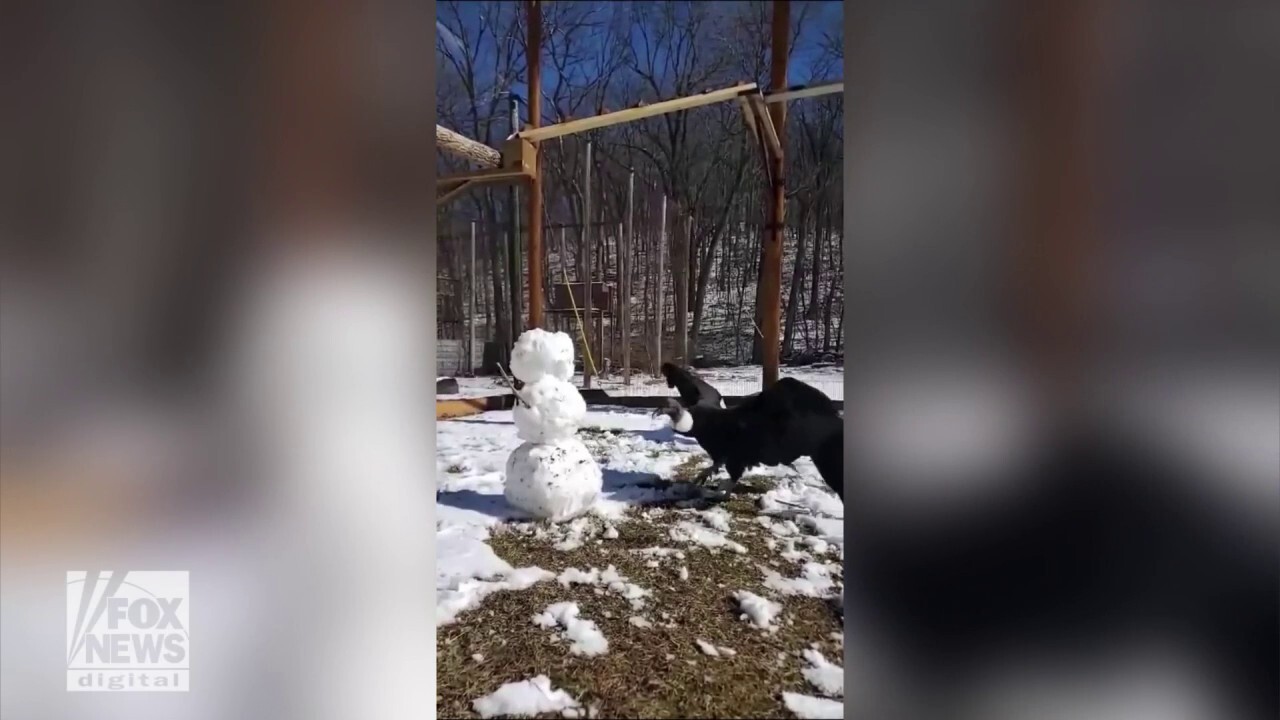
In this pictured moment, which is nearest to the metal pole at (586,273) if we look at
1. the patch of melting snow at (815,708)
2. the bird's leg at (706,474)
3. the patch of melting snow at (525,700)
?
the bird's leg at (706,474)

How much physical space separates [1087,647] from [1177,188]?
75 centimetres

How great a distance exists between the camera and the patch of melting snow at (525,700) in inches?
40.5

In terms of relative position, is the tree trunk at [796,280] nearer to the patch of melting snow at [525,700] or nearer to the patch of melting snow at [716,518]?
the patch of melting snow at [716,518]

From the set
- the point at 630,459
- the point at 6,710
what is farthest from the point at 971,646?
the point at 6,710

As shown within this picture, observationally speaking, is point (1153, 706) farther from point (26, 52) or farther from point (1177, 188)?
point (26, 52)

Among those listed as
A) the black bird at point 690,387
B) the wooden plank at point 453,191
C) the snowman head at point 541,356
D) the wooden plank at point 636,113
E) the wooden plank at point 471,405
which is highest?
the wooden plank at point 636,113

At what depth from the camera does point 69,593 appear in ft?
3.40

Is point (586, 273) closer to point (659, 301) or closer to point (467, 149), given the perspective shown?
point (659, 301)

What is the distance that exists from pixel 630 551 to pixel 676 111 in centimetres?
84

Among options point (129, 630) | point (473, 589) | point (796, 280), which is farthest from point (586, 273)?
point (129, 630)

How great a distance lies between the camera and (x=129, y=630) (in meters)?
1.04

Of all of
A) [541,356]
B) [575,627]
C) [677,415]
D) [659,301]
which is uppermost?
[659,301]

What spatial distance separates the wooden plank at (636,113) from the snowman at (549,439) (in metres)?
0.40

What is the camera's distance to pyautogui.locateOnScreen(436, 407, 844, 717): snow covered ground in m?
1.05
